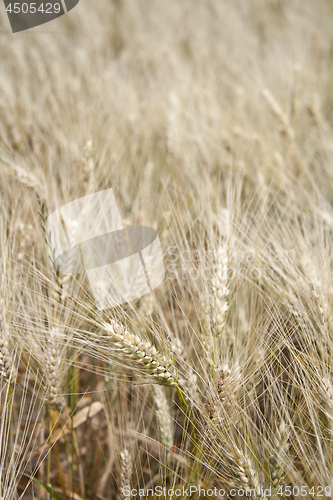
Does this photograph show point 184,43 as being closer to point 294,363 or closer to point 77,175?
point 77,175

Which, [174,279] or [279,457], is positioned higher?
[174,279]

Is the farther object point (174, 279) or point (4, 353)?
point (174, 279)

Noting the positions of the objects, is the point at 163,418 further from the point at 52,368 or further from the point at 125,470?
the point at 52,368

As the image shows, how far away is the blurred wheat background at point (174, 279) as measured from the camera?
0.61 meters

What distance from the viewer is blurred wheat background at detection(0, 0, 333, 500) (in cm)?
61

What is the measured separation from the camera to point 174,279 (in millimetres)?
791

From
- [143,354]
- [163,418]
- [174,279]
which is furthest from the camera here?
[174,279]

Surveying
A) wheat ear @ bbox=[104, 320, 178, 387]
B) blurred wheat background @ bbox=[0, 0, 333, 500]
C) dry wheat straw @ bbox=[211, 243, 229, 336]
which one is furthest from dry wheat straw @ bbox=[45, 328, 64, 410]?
dry wheat straw @ bbox=[211, 243, 229, 336]

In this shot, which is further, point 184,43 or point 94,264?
point 184,43

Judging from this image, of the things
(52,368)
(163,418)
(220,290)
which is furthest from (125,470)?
(220,290)

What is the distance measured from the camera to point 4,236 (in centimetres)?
75

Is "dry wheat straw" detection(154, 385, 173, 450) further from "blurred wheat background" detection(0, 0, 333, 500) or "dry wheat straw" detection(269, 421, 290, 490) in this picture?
"dry wheat straw" detection(269, 421, 290, 490)

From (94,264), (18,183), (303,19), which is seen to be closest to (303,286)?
(94,264)

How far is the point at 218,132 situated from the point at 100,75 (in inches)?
30.2
